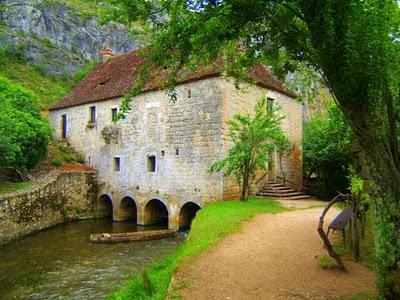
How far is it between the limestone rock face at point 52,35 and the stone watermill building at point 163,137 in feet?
61.4

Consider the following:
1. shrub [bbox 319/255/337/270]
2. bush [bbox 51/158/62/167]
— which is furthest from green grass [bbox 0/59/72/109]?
shrub [bbox 319/255/337/270]

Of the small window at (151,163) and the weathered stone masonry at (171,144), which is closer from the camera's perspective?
the weathered stone masonry at (171,144)

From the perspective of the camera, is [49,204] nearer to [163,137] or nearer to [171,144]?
[163,137]

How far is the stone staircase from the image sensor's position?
56.7 feet

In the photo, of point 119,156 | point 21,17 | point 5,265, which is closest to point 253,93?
point 119,156

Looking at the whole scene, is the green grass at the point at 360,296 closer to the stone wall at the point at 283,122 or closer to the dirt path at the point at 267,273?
the dirt path at the point at 267,273

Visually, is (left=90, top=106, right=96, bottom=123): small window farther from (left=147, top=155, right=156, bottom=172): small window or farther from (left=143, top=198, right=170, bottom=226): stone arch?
(left=143, top=198, right=170, bottom=226): stone arch

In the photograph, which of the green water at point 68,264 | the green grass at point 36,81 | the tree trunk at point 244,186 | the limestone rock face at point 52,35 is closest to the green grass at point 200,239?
the tree trunk at point 244,186

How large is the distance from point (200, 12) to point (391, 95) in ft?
9.77

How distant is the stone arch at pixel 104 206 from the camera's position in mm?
22312

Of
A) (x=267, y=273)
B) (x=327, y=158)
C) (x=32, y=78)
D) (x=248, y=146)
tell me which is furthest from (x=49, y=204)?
(x=32, y=78)

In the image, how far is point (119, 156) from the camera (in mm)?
21094

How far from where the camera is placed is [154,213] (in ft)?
66.4

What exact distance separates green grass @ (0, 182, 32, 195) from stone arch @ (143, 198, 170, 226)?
5542 millimetres
